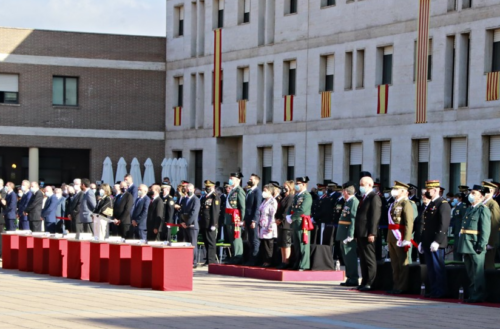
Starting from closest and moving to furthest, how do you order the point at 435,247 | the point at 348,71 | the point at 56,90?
the point at 435,247 < the point at 348,71 < the point at 56,90

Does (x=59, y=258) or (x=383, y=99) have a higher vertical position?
(x=383, y=99)

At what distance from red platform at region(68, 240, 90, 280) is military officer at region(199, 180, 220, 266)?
12.7ft

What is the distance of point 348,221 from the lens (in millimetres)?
21953

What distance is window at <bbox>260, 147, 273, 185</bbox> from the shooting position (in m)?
45.0

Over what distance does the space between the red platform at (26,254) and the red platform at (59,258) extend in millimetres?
1481

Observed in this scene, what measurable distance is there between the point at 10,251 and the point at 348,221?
8.89 metres

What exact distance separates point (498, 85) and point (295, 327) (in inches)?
777

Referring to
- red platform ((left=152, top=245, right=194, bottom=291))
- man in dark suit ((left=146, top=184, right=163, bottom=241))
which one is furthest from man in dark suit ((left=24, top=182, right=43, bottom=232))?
red platform ((left=152, top=245, right=194, bottom=291))

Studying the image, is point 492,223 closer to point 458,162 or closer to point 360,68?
point 458,162

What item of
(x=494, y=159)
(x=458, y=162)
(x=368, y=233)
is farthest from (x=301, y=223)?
(x=458, y=162)

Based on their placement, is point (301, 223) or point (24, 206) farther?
point (24, 206)

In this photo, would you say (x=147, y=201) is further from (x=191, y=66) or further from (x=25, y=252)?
(x=191, y=66)

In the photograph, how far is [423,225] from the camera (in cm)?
2053

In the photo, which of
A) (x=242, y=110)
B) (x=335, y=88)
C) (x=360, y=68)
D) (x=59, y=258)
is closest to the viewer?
(x=59, y=258)
